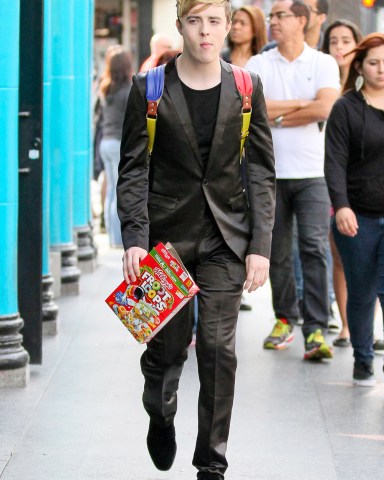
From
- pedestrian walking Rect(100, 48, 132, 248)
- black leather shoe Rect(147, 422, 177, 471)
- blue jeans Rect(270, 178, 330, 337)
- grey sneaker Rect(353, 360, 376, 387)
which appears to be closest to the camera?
black leather shoe Rect(147, 422, 177, 471)

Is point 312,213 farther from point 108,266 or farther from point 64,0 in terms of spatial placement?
point 108,266

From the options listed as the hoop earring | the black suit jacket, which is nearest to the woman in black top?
the hoop earring

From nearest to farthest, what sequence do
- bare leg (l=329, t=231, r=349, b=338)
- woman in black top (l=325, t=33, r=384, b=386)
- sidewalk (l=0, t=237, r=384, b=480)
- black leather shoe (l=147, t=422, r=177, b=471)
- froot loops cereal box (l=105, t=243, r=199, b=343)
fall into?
froot loops cereal box (l=105, t=243, r=199, b=343), black leather shoe (l=147, t=422, r=177, b=471), sidewalk (l=0, t=237, r=384, b=480), woman in black top (l=325, t=33, r=384, b=386), bare leg (l=329, t=231, r=349, b=338)

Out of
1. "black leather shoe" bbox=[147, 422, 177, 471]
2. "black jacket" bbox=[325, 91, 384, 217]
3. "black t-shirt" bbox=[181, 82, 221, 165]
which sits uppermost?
"black t-shirt" bbox=[181, 82, 221, 165]

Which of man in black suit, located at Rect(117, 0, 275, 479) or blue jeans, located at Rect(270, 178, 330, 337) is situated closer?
man in black suit, located at Rect(117, 0, 275, 479)

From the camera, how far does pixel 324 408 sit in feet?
23.1

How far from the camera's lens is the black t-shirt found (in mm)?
5148

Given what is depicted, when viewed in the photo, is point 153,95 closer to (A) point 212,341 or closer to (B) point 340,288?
(A) point 212,341

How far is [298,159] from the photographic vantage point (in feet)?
27.6

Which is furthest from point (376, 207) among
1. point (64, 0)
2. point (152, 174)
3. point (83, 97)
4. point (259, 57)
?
point (83, 97)

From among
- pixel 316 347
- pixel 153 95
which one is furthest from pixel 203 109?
pixel 316 347

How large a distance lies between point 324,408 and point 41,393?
4.82 feet

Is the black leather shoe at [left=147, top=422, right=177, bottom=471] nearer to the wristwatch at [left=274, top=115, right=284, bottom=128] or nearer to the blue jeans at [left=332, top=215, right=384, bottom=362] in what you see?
the blue jeans at [left=332, top=215, right=384, bottom=362]

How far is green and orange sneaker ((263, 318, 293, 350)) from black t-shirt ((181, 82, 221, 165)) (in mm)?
3648
